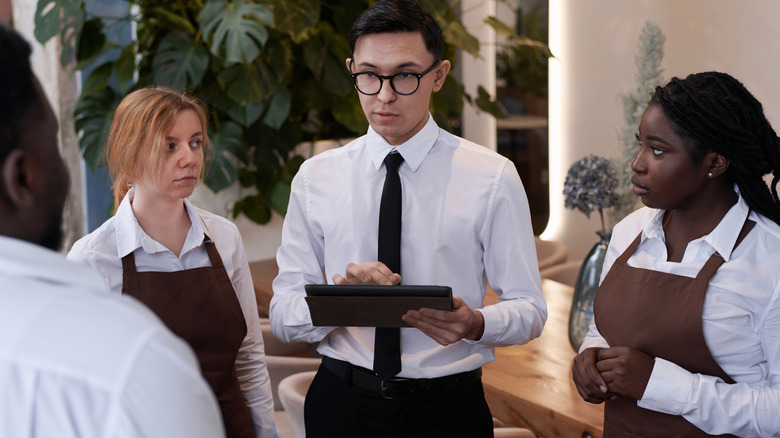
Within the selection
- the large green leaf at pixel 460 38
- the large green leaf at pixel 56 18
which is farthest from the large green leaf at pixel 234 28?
the large green leaf at pixel 460 38

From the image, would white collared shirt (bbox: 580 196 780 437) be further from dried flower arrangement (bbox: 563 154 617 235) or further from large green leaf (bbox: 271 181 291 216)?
large green leaf (bbox: 271 181 291 216)

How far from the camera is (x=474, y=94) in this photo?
5.62 metres

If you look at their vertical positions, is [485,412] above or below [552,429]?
above

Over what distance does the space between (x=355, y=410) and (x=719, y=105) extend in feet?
3.39

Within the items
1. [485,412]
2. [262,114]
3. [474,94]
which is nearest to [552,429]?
[485,412]

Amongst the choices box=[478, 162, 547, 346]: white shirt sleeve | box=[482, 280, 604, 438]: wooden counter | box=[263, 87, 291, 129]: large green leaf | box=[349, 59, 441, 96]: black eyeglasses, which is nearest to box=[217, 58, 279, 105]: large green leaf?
box=[263, 87, 291, 129]: large green leaf

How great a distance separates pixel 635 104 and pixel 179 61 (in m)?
2.24

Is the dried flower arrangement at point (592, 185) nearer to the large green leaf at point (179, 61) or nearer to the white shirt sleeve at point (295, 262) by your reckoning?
the white shirt sleeve at point (295, 262)

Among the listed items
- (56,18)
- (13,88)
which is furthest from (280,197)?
(13,88)

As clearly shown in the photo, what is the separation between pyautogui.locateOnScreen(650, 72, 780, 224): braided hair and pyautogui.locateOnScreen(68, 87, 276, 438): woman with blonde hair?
3.53ft

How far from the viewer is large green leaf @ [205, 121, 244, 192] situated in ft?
12.9

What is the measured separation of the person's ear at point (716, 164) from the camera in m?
1.54

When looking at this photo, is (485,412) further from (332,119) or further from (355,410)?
(332,119)

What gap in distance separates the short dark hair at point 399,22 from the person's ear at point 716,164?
67 centimetres
